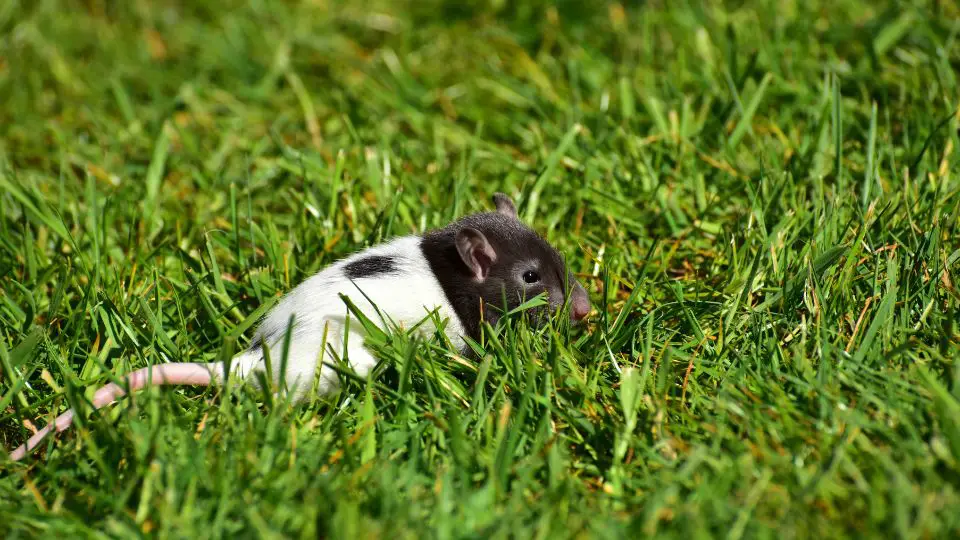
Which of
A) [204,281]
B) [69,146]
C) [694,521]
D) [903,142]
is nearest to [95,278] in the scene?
[204,281]

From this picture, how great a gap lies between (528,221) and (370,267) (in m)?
1.23

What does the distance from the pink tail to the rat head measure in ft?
3.70

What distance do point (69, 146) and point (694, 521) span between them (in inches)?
203

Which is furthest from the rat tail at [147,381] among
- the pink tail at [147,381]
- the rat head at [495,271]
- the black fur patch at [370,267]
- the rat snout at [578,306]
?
the rat snout at [578,306]

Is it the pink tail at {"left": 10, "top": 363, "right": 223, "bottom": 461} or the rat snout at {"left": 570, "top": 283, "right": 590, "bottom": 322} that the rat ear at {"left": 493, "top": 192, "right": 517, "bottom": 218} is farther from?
the pink tail at {"left": 10, "top": 363, "right": 223, "bottom": 461}

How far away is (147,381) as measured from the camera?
3482 mm

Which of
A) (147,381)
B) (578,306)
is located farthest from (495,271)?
(147,381)

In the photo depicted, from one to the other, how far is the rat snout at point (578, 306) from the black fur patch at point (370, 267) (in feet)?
2.69

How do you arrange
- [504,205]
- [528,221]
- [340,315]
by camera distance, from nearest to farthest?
[340,315]
[504,205]
[528,221]

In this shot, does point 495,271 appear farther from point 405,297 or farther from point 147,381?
point 147,381

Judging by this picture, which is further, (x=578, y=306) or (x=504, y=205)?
(x=504, y=205)

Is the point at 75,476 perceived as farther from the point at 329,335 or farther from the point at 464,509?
the point at 464,509

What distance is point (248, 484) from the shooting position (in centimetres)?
303

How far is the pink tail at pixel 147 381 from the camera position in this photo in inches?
134
